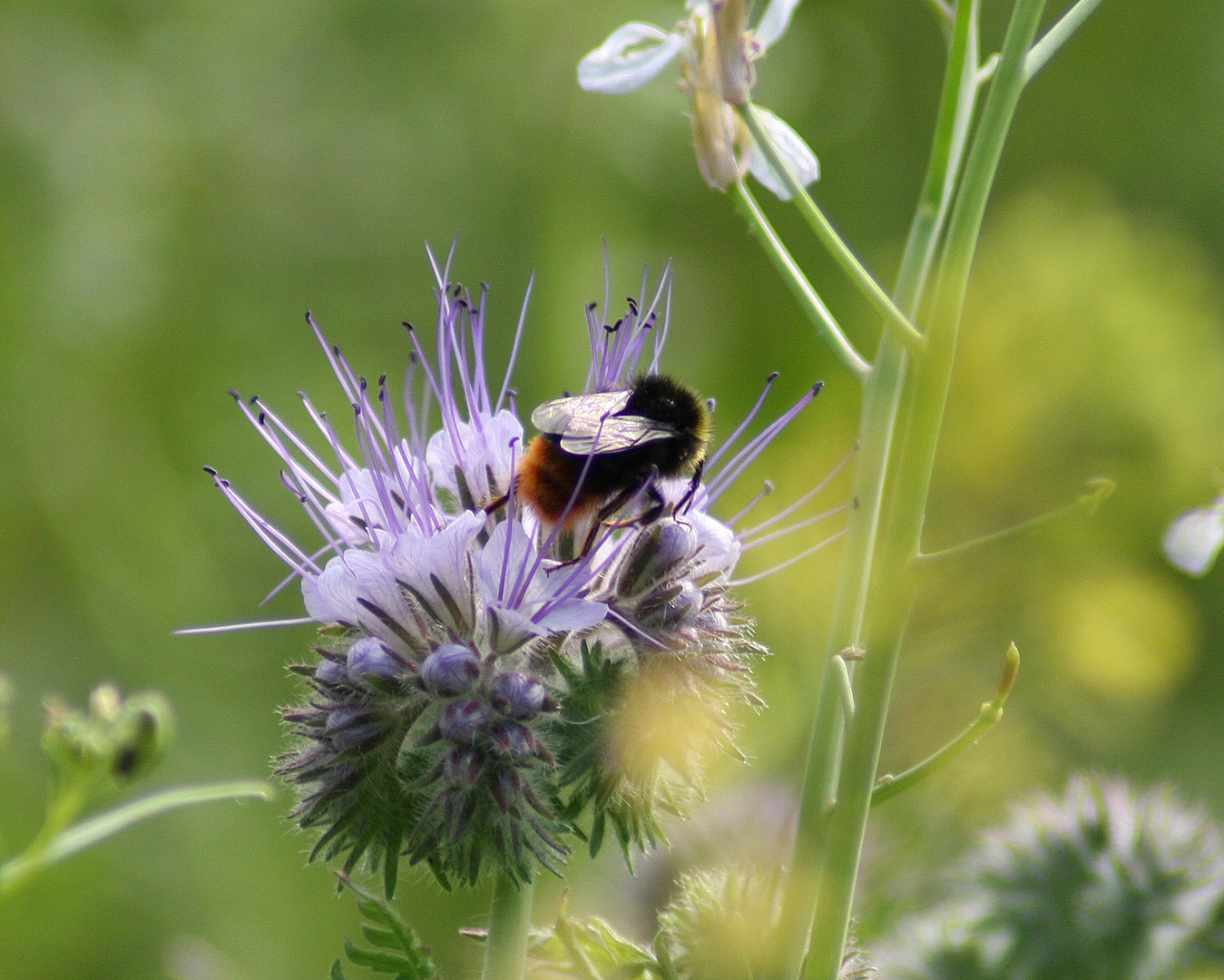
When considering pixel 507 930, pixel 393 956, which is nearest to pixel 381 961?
pixel 393 956

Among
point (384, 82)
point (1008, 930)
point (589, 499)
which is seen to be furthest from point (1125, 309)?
point (384, 82)

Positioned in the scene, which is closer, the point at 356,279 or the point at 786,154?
the point at 786,154

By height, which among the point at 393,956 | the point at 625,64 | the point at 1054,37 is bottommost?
the point at 393,956

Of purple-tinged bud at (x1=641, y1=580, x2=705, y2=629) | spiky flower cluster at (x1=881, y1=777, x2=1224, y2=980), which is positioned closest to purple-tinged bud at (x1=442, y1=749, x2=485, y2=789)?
purple-tinged bud at (x1=641, y1=580, x2=705, y2=629)

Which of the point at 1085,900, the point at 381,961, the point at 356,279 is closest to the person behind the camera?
the point at 381,961

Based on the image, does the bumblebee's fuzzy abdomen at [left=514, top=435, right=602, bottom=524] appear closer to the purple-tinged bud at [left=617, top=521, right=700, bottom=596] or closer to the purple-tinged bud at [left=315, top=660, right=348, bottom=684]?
the purple-tinged bud at [left=617, top=521, right=700, bottom=596]

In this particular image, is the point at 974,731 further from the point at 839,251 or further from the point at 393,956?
the point at 393,956

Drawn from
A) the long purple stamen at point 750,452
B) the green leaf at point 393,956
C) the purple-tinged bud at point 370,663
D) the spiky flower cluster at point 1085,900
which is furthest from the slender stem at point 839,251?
the spiky flower cluster at point 1085,900

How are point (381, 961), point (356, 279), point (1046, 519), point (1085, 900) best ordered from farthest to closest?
point (356, 279)
point (1085, 900)
point (381, 961)
point (1046, 519)
